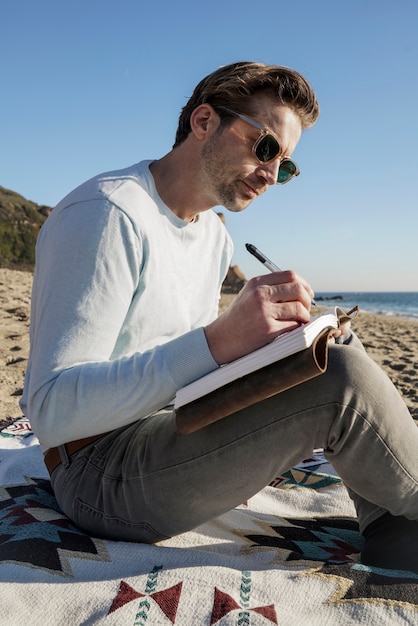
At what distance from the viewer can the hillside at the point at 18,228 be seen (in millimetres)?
23312

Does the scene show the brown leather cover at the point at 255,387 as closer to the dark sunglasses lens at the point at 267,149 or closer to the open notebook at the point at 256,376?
the open notebook at the point at 256,376

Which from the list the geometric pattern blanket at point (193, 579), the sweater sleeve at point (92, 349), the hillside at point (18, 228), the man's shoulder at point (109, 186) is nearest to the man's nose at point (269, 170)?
the man's shoulder at point (109, 186)

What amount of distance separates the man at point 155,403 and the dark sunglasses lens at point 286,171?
63 centimetres

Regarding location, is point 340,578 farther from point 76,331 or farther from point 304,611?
point 76,331

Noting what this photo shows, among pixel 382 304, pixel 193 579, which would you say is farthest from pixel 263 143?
pixel 382 304

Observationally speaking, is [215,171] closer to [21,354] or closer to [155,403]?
[155,403]

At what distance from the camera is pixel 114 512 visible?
1.60 meters

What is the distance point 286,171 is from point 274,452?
120 cm

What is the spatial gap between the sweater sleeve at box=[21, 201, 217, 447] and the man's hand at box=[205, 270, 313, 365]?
5 cm

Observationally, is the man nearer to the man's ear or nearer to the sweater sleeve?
the sweater sleeve

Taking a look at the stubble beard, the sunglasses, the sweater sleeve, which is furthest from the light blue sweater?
the sunglasses

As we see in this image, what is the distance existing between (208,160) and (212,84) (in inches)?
12.3

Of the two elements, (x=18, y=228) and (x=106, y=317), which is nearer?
(x=106, y=317)

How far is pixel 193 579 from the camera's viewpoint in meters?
1.40
